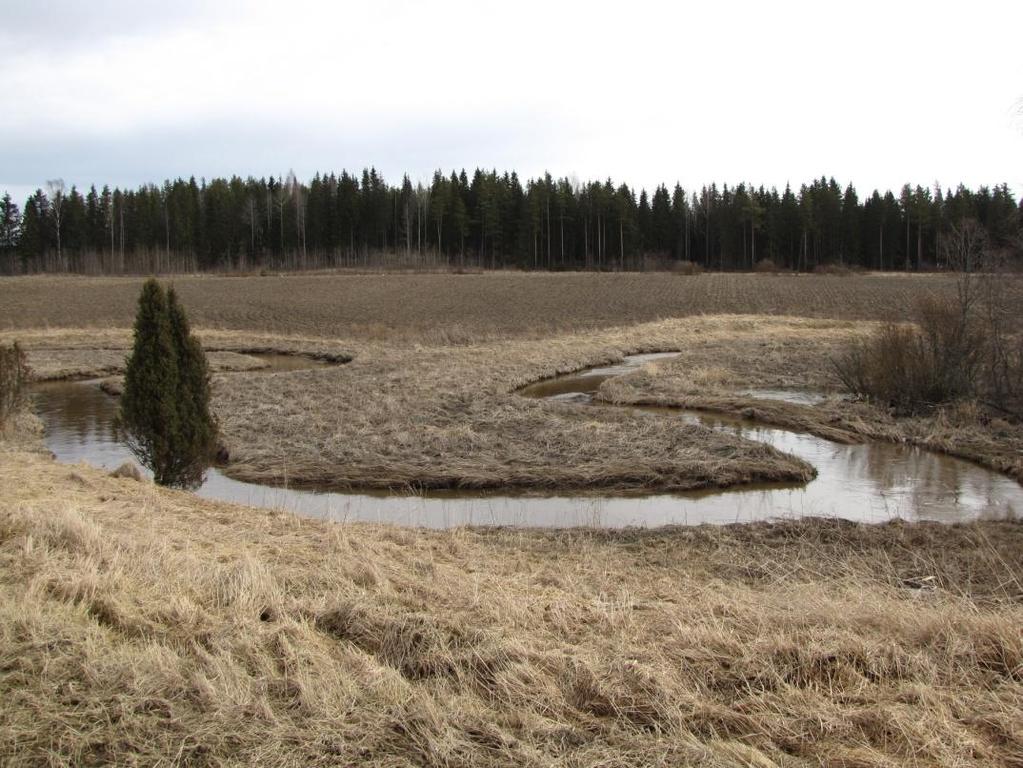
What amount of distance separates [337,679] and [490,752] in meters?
1.00

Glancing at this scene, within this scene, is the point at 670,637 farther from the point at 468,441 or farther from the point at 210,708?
the point at 468,441

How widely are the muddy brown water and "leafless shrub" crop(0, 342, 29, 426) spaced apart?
1.06 m

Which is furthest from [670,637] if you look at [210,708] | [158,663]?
[158,663]

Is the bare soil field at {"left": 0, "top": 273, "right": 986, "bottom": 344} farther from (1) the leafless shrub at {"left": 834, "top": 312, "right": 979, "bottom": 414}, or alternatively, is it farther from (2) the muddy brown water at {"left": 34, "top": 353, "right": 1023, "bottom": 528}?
(2) the muddy brown water at {"left": 34, "top": 353, "right": 1023, "bottom": 528}

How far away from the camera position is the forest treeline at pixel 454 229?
87875mm

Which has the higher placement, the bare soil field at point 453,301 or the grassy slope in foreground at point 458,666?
the bare soil field at point 453,301

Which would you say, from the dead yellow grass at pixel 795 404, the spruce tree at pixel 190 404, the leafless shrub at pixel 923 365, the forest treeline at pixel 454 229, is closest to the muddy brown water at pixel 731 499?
the dead yellow grass at pixel 795 404

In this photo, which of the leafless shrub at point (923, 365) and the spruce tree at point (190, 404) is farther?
the leafless shrub at point (923, 365)

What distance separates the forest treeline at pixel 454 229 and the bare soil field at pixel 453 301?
18.4 m

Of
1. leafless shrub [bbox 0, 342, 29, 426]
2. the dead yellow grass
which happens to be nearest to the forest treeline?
the dead yellow grass

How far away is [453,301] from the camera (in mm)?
55406

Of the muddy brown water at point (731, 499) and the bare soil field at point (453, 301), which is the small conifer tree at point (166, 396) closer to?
the muddy brown water at point (731, 499)

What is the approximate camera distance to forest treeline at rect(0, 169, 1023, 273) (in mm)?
87875

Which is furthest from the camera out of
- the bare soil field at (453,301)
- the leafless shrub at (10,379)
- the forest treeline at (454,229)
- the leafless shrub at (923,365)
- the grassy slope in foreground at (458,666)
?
the forest treeline at (454,229)
